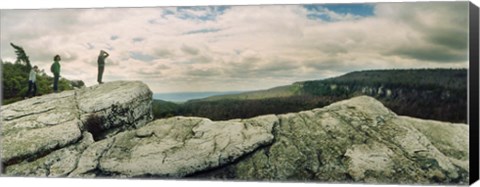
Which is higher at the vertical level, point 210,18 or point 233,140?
point 210,18

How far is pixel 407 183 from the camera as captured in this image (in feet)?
38.0

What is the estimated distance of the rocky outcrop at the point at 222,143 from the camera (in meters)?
11.7

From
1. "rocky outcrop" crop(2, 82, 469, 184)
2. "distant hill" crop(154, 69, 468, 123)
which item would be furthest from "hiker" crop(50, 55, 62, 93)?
"distant hill" crop(154, 69, 468, 123)

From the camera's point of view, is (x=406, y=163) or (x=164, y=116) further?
(x=164, y=116)

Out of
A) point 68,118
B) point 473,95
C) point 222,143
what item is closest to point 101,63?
point 68,118

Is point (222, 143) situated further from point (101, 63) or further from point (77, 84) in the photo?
point (77, 84)

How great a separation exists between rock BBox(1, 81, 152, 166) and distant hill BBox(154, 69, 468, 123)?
1.53 ft

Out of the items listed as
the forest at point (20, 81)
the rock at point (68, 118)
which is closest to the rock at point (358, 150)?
the rock at point (68, 118)

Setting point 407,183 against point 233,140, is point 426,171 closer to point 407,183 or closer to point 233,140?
point 407,183

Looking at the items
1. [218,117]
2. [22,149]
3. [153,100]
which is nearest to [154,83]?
[153,100]

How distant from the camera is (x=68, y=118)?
1307 cm

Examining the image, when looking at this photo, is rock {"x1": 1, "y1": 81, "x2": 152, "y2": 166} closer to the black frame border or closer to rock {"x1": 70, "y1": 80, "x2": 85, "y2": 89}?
rock {"x1": 70, "y1": 80, "x2": 85, "y2": 89}

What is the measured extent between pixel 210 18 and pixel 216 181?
2.56 meters

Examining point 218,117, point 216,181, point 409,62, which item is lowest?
point 216,181
